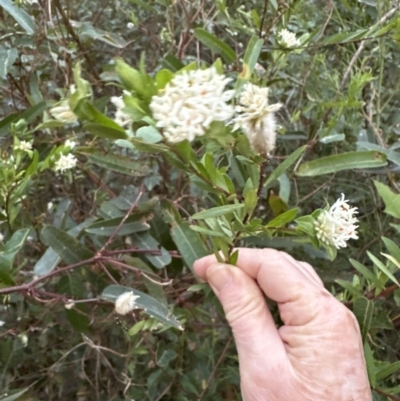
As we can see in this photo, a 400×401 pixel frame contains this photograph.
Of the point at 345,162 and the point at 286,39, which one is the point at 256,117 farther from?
the point at 286,39

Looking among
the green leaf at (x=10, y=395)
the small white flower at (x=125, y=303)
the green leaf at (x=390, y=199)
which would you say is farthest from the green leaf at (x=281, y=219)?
the green leaf at (x=10, y=395)

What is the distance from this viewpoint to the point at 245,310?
75cm

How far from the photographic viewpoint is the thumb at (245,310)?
29.1 inches

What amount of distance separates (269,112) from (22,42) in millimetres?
820

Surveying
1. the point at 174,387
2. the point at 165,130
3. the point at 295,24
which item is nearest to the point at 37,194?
the point at 174,387

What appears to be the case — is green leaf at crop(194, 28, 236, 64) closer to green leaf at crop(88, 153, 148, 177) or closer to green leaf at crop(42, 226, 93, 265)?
green leaf at crop(88, 153, 148, 177)

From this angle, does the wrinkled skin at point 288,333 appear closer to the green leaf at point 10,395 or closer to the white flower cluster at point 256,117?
the white flower cluster at point 256,117

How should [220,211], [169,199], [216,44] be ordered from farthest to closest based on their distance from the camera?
[169,199], [216,44], [220,211]

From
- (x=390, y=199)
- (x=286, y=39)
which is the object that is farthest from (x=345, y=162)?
(x=286, y=39)

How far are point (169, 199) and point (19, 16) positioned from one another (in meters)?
0.49

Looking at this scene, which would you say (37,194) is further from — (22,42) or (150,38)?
(150,38)

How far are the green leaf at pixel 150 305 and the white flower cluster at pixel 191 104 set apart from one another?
18.2 inches

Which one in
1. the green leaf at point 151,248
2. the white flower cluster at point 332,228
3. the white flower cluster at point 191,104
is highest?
the white flower cluster at point 191,104

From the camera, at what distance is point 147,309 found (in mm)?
841
